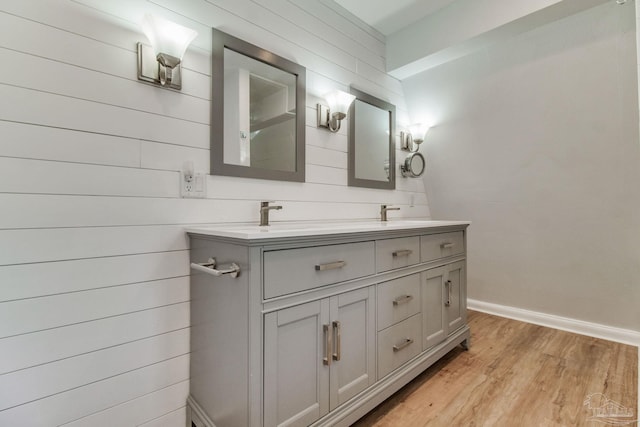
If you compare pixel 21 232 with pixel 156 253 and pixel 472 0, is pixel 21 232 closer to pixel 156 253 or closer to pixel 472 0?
pixel 156 253

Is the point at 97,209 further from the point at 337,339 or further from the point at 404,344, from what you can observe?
the point at 404,344

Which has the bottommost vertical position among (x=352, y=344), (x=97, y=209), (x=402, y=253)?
(x=352, y=344)

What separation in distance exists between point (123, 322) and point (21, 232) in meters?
0.49

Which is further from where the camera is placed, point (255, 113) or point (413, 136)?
point (413, 136)

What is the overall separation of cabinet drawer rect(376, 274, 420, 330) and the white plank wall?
86 cm

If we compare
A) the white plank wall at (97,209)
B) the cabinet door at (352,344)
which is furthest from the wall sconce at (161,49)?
the cabinet door at (352,344)

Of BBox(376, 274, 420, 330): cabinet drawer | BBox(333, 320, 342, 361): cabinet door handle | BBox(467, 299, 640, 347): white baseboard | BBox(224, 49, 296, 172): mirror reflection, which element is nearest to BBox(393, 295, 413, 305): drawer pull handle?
BBox(376, 274, 420, 330): cabinet drawer

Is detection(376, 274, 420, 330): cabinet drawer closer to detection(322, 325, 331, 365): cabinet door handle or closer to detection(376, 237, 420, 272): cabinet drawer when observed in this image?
detection(376, 237, 420, 272): cabinet drawer

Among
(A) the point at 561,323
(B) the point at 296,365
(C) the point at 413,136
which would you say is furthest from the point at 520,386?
(C) the point at 413,136

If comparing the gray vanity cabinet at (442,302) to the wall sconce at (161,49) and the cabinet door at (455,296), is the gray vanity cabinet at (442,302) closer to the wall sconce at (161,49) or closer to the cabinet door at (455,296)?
the cabinet door at (455,296)

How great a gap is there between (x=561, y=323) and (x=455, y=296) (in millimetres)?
1226

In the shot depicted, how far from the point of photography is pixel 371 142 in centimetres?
245

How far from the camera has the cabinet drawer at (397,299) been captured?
153 centimetres

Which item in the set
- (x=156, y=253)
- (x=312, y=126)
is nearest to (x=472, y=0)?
(x=312, y=126)
